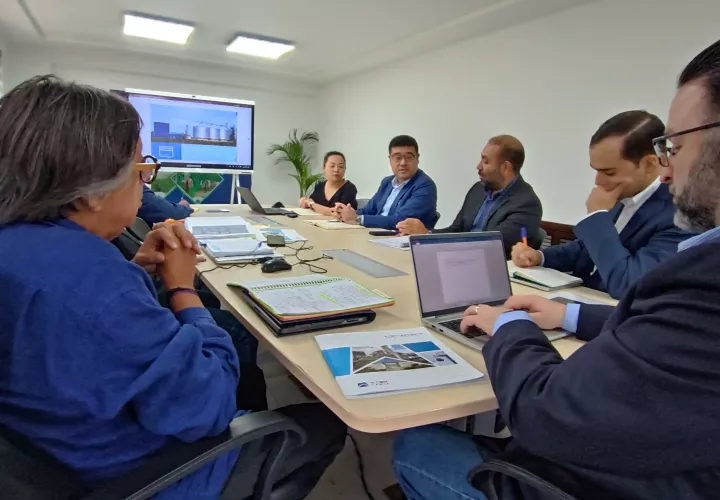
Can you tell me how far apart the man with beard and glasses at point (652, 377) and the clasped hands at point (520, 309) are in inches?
9.2

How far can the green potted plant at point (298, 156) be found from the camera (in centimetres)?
708

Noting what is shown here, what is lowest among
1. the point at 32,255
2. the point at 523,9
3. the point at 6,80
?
the point at 32,255

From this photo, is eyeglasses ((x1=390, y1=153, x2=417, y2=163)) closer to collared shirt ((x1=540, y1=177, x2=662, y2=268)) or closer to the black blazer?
the black blazer

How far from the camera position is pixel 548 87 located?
12.5 feet

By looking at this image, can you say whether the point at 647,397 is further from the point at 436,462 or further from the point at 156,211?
the point at 156,211

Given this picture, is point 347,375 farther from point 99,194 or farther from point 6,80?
point 6,80

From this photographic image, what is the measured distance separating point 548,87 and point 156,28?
3.90 meters

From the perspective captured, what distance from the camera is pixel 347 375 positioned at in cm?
86

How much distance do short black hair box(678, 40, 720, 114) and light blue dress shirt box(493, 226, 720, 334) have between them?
0.18 metres

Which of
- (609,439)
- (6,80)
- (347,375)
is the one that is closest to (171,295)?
(347,375)

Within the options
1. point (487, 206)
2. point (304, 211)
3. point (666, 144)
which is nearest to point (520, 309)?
point (666, 144)

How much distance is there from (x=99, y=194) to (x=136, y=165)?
3.6 inches

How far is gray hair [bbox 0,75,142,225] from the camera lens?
708mm

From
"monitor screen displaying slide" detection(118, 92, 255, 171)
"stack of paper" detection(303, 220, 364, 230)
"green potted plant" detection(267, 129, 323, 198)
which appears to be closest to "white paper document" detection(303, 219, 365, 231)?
"stack of paper" detection(303, 220, 364, 230)
